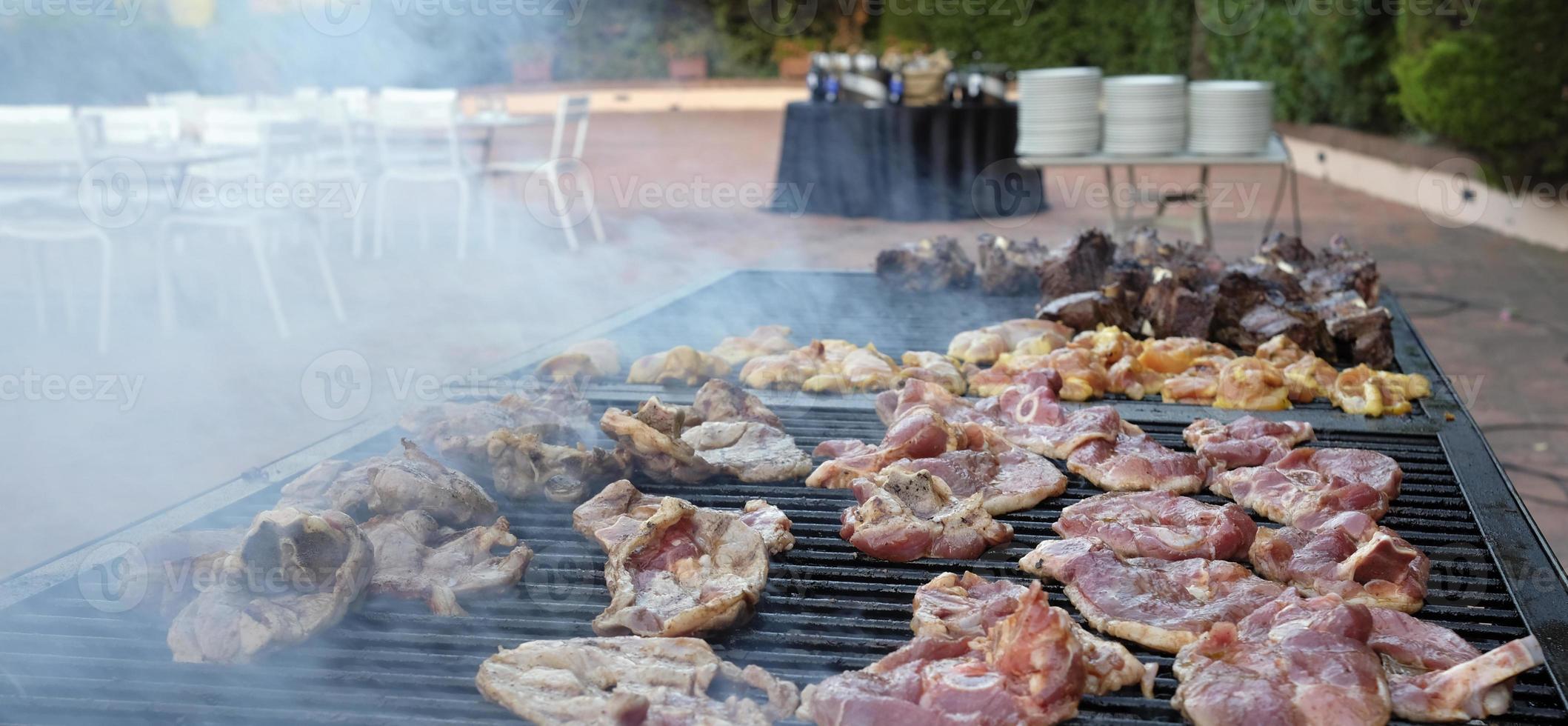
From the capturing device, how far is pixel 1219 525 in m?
2.62

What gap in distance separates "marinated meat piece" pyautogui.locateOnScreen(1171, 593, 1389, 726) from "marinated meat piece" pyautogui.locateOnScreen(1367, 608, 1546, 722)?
0.16ft

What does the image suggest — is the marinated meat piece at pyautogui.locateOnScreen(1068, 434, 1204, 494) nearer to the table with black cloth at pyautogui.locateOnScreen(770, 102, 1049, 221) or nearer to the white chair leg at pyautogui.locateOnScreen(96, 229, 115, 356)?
the white chair leg at pyautogui.locateOnScreen(96, 229, 115, 356)

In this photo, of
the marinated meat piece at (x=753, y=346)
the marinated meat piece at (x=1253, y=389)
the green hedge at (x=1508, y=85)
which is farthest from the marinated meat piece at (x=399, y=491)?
the green hedge at (x=1508, y=85)

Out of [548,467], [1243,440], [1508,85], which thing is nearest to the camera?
[548,467]

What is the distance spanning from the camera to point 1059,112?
8648 mm

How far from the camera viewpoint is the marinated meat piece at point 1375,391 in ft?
11.5

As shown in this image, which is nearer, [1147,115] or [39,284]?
[1147,115]

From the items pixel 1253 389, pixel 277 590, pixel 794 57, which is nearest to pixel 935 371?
pixel 1253 389

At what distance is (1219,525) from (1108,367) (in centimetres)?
149

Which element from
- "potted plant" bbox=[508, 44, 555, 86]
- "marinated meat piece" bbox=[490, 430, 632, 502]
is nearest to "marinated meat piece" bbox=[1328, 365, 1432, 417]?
"marinated meat piece" bbox=[490, 430, 632, 502]

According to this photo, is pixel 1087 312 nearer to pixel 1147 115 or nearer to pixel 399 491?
pixel 399 491

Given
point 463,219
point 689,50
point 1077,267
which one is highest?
point 689,50

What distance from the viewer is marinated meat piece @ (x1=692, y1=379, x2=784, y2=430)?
3.47 m

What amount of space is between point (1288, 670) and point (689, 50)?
26740 millimetres
